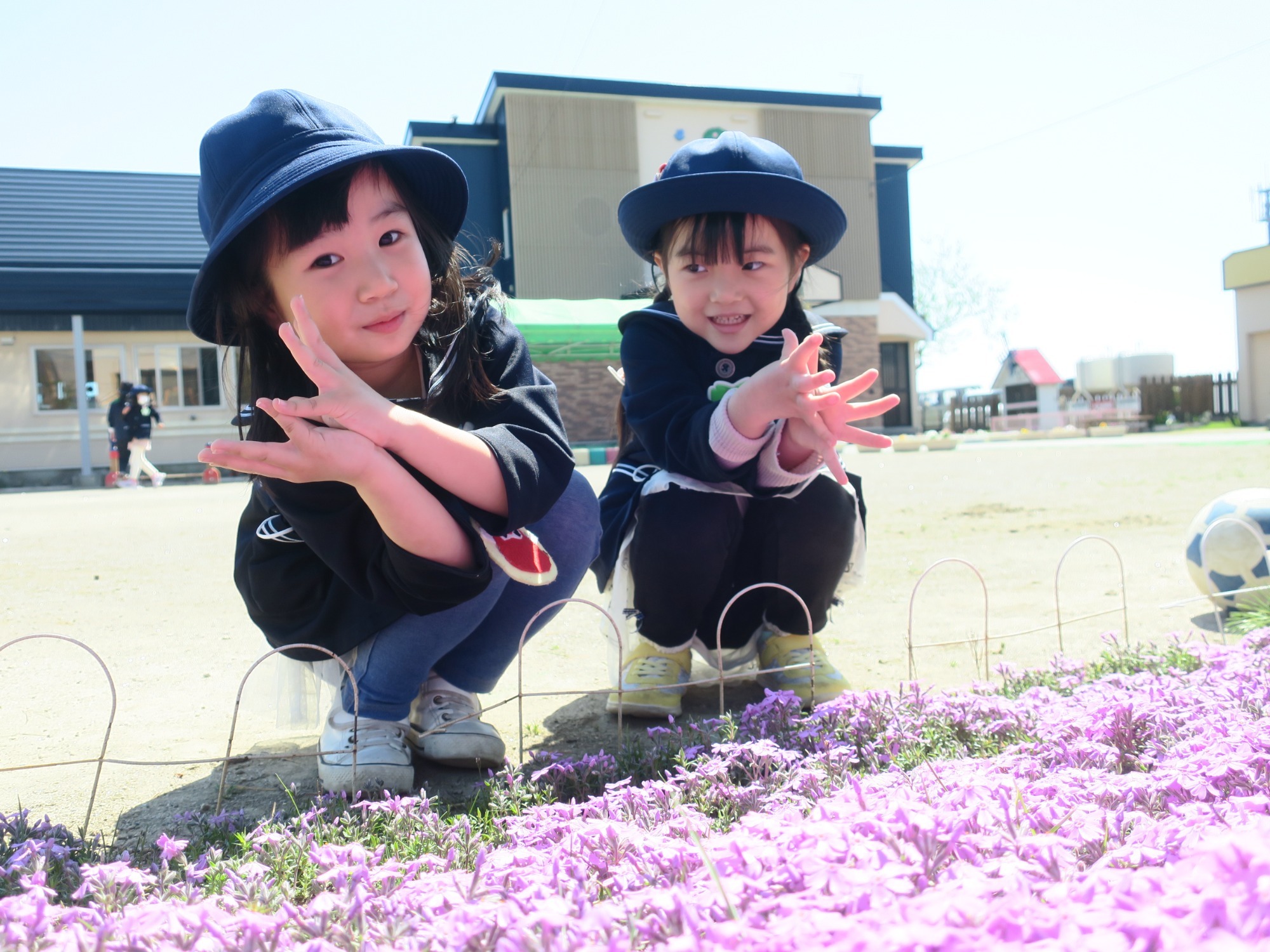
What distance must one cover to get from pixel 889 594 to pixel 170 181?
2056 cm

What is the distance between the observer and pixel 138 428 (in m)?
14.7

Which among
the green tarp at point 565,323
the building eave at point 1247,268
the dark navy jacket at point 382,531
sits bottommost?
the dark navy jacket at point 382,531

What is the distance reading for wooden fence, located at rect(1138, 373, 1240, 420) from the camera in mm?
29922

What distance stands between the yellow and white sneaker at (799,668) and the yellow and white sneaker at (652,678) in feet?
0.75

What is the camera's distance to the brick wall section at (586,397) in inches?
878

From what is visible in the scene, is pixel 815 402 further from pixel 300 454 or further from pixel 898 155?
pixel 898 155

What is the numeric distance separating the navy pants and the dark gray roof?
17742 millimetres

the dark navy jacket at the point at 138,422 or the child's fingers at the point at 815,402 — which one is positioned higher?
the dark navy jacket at the point at 138,422

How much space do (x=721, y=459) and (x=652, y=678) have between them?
2.05 feet

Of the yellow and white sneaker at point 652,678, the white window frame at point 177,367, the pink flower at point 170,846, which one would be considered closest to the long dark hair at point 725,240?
the yellow and white sneaker at point 652,678

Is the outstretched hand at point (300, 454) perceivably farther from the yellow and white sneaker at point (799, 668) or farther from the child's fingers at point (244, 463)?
the yellow and white sneaker at point (799, 668)

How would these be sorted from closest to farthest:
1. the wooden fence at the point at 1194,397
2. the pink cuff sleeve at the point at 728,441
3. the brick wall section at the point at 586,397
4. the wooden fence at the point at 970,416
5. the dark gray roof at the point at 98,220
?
the pink cuff sleeve at the point at 728,441 < the dark gray roof at the point at 98,220 < the brick wall section at the point at 586,397 < the wooden fence at the point at 1194,397 < the wooden fence at the point at 970,416

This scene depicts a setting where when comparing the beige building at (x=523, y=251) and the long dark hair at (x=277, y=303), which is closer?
the long dark hair at (x=277, y=303)

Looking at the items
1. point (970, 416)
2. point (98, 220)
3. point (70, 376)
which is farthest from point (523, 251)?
point (970, 416)
